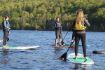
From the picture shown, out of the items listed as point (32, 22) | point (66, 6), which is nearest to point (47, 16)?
point (32, 22)

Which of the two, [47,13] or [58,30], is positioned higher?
[58,30]

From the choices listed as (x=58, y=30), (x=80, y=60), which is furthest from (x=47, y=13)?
(x=80, y=60)

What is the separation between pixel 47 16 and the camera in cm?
16938

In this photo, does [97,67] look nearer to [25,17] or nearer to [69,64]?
[69,64]

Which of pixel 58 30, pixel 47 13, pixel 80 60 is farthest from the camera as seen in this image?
pixel 47 13

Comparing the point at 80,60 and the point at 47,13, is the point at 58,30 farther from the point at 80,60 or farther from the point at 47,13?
the point at 47,13

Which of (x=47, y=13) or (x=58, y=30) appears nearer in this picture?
(x=58, y=30)

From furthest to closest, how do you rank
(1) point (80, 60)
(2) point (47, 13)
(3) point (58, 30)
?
1. (2) point (47, 13)
2. (3) point (58, 30)
3. (1) point (80, 60)

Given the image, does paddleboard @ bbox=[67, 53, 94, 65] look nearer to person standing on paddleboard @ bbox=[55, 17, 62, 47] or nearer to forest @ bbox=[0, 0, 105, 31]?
person standing on paddleboard @ bbox=[55, 17, 62, 47]

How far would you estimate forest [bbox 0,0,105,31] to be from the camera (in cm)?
15925

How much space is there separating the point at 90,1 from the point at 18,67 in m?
175

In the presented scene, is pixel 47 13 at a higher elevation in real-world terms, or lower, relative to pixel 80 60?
lower

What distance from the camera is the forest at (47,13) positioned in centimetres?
15925

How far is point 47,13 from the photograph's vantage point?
174 m
